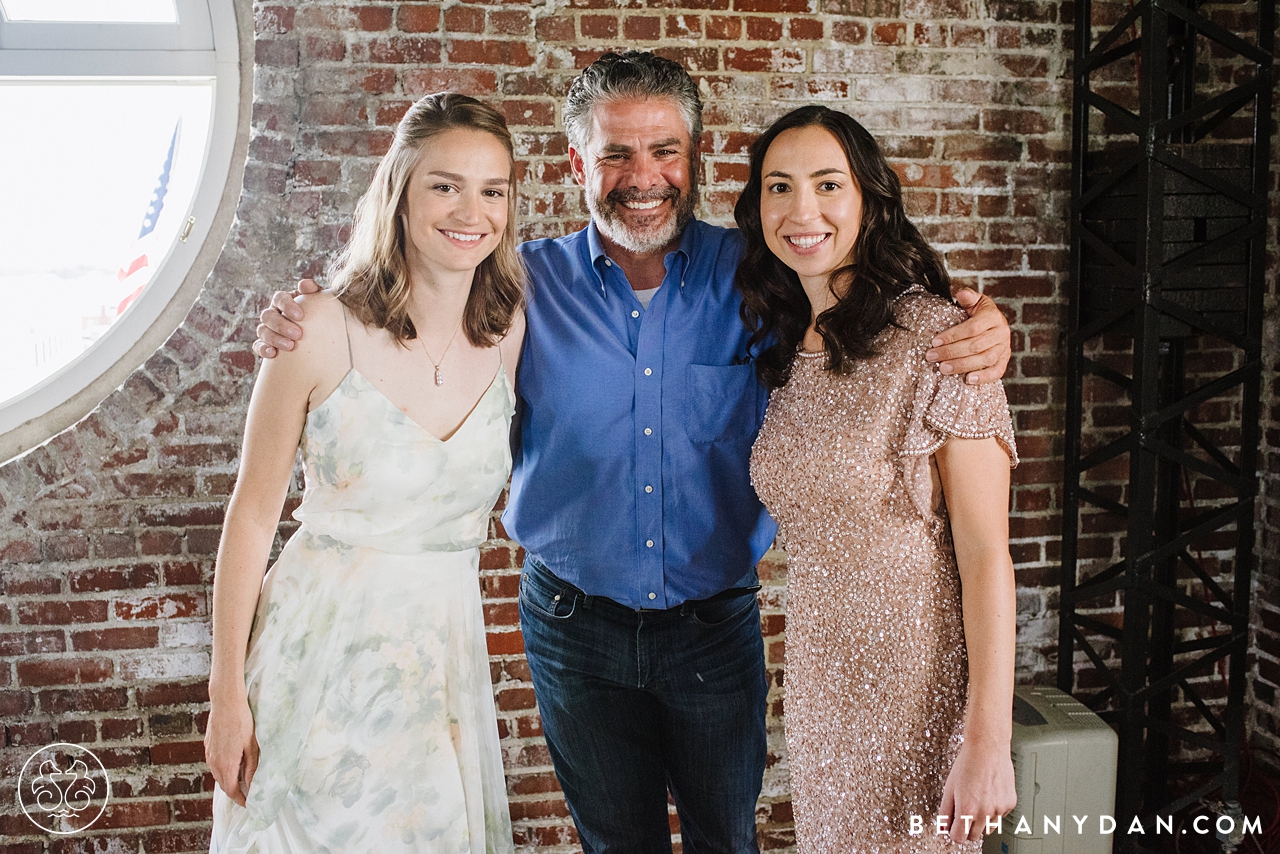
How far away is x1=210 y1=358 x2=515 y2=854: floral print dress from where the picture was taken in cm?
145

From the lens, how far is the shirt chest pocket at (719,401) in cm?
173

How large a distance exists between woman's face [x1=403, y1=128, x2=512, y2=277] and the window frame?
1221 millimetres

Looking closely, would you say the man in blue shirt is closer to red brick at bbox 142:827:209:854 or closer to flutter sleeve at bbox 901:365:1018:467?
flutter sleeve at bbox 901:365:1018:467

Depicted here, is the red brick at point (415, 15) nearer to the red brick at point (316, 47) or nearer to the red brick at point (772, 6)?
the red brick at point (316, 47)

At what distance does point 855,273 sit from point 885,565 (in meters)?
0.52

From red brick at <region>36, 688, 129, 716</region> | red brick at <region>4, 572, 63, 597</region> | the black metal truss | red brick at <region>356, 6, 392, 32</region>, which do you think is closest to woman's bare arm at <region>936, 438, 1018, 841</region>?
the black metal truss

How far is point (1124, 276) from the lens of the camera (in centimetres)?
251

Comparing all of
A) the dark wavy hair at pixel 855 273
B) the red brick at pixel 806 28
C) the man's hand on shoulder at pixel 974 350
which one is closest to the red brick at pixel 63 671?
the dark wavy hair at pixel 855 273

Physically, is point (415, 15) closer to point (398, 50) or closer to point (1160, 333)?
point (398, 50)

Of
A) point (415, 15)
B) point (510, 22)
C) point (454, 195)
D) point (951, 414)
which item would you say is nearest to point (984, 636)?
point (951, 414)

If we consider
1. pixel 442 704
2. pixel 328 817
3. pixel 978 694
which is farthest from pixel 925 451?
pixel 328 817

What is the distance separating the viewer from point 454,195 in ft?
5.00

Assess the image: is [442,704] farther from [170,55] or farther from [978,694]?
[170,55]

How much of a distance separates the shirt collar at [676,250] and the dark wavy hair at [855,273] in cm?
15
